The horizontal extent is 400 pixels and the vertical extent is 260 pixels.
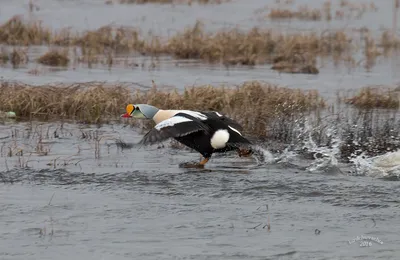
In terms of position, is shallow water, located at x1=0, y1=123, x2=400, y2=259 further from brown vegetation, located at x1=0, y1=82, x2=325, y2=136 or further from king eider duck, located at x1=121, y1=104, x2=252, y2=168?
brown vegetation, located at x1=0, y1=82, x2=325, y2=136

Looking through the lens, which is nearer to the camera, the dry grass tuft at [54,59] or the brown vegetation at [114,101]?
the brown vegetation at [114,101]

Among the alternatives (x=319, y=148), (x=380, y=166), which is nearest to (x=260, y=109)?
(x=319, y=148)

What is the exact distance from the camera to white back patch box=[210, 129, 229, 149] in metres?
8.75

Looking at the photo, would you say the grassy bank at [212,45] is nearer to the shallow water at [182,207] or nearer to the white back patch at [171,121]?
the shallow water at [182,207]

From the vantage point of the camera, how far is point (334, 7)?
91.5ft

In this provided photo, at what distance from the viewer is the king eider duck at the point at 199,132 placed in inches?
331

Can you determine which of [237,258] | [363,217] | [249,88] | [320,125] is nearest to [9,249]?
[237,258]

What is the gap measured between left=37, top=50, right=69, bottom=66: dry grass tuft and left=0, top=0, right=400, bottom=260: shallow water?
5702 millimetres

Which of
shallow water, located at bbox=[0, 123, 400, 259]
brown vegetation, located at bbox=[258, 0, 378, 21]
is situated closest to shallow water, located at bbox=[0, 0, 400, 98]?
brown vegetation, located at bbox=[258, 0, 378, 21]

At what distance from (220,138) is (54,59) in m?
8.52

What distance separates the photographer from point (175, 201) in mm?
7555

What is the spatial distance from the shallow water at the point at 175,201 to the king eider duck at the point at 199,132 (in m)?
0.23

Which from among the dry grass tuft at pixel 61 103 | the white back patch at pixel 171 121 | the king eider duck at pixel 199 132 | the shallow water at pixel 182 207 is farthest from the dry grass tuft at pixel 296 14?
the white back patch at pixel 171 121

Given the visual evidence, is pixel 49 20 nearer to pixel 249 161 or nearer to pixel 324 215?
pixel 249 161
